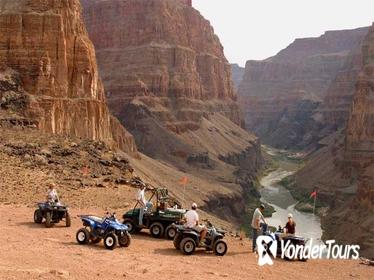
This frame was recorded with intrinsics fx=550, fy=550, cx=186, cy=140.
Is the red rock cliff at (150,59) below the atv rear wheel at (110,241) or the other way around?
the other way around

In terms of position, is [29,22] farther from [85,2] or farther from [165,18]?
[85,2]

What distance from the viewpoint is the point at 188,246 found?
65.9 ft

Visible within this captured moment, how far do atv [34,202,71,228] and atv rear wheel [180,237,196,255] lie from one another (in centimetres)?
571

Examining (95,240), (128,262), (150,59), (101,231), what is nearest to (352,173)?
(150,59)

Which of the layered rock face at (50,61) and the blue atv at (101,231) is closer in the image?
the blue atv at (101,231)

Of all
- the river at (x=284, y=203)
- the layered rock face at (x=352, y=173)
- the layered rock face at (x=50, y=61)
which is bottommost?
the river at (x=284, y=203)

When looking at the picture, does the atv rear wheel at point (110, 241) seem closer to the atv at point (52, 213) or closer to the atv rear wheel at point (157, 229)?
the atv rear wheel at point (157, 229)

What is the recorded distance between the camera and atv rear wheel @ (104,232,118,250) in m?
19.5

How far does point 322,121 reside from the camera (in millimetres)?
184000

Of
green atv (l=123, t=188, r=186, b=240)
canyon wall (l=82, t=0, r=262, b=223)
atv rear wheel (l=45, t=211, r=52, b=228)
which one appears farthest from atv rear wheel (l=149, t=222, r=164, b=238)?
canyon wall (l=82, t=0, r=262, b=223)

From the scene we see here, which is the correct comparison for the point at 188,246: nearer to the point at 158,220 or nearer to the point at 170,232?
the point at 170,232

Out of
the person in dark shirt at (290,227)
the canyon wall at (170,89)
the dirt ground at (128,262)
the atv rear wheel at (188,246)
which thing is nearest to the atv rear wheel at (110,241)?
the dirt ground at (128,262)

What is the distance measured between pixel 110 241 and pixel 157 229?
350cm

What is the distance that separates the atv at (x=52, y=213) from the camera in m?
22.8
